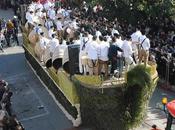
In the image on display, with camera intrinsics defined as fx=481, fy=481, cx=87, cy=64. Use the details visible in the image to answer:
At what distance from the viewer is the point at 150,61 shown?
701 inches

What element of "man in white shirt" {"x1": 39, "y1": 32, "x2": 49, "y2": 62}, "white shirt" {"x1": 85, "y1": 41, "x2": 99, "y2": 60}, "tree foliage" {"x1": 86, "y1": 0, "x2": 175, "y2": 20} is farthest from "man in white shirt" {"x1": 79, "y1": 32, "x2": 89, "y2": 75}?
"tree foliage" {"x1": 86, "y1": 0, "x2": 175, "y2": 20}

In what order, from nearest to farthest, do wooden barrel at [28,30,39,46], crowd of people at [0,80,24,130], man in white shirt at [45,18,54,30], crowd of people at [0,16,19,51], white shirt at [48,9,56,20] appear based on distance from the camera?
crowd of people at [0,80,24,130] < wooden barrel at [28,30,39,46] < man in white shirt at [45,18,54,30] < white shirt at [48,9,56,20] < crowd of people at [0,16,19,51]

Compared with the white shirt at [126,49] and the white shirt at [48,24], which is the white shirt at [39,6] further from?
the white shirt at [126,49]

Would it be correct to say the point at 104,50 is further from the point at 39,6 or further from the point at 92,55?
the point at 39,6

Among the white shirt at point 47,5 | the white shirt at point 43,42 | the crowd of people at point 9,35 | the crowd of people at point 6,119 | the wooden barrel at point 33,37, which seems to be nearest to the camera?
the crowd of people at point 6,119

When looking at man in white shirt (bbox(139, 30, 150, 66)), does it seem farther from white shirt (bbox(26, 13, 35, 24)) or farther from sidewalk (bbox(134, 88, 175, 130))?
white shirt (bbox(26, 13, 35, 24))

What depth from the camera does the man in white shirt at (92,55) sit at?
53.2ft

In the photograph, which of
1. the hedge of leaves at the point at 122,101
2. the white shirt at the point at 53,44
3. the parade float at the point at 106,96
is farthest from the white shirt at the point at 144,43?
the white shirt at the point at 53,44

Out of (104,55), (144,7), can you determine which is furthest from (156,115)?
(144,7)

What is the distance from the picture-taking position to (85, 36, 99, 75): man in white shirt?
16219 mm

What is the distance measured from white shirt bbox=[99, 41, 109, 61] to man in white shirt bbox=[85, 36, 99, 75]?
15 cm

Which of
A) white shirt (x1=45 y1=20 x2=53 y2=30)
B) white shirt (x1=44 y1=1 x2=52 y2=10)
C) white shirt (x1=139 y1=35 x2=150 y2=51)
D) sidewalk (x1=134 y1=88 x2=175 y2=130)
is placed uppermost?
white shirt (x1=44 y1=1 x2=52 y2=10)

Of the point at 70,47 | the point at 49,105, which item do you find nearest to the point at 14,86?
the point at 49,105

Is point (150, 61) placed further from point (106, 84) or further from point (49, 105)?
point (49, 105)
